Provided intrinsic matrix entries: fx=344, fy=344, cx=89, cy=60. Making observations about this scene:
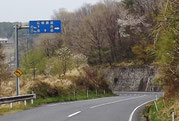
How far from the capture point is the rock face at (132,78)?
5934cm

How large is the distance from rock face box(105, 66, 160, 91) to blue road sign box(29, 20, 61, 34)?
34.0 meters

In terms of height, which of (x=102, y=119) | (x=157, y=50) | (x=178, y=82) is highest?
(x=157, y=50)

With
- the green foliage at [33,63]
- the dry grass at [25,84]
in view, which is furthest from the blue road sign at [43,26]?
the green foliage at [33,63]

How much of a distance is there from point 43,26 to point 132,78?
3569 centimetres

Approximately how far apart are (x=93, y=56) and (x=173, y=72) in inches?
2110

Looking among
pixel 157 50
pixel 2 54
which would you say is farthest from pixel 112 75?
pixel 157 50

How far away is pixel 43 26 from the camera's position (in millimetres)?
27781

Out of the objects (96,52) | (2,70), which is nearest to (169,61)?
(2,70)

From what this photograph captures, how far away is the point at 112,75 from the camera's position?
63.6 meters

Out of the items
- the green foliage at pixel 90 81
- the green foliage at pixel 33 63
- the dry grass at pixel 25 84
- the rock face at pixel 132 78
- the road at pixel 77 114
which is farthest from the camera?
the rock face at pixel 132 78

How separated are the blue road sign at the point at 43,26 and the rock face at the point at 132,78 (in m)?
34.0

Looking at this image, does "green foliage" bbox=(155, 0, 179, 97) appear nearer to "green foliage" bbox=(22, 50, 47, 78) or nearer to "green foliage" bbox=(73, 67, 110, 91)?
"green foliage" bbox=(73, 67, 110, 91)

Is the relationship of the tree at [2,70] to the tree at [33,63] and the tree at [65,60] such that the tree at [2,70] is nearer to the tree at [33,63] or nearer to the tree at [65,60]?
the tree at [65,60]

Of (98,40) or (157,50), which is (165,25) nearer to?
(157,50)
